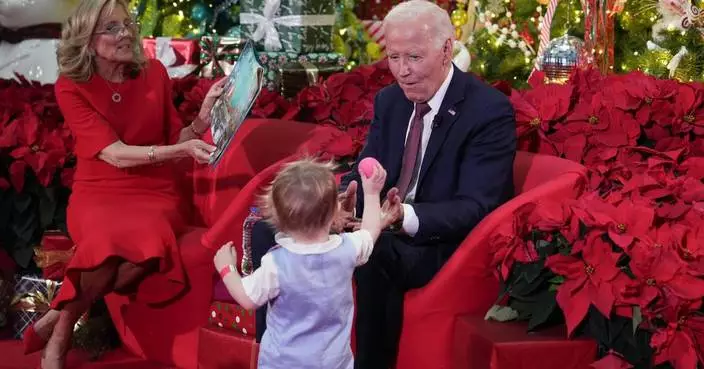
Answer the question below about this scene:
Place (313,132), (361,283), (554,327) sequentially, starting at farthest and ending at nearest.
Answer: (313,132), (361,283), (554,327)

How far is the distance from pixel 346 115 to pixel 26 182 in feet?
4.65

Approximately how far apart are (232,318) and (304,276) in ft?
3.97

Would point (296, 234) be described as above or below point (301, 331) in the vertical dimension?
above

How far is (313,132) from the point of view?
4.09 meters

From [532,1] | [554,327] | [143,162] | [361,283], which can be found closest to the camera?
[554,327]

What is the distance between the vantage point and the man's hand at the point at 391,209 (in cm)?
286

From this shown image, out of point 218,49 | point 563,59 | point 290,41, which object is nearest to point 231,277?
point 563,59

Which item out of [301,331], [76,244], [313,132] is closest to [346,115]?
[313,132]

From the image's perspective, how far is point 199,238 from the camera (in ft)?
12.4

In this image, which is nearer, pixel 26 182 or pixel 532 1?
pixel 26 182

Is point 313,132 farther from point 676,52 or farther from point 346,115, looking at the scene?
point 676,52

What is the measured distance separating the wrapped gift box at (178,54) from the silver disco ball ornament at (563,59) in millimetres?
2346

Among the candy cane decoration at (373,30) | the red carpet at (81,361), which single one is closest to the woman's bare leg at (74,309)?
the red carpet at (81,361)

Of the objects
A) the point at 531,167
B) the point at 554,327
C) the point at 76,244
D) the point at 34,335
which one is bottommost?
the point at 34,335
